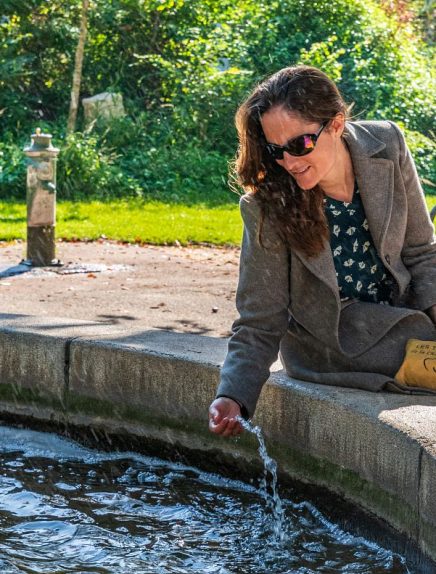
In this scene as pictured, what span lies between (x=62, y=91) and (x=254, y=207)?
1374cm

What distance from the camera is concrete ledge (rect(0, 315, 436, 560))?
128 inches

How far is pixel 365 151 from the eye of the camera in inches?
149

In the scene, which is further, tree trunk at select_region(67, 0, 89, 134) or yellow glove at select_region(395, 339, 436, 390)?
tree trunk at select_region(67, 0, 89, 134)

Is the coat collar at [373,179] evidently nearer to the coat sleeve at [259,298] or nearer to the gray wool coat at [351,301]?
the gray wool coat at [351,301]

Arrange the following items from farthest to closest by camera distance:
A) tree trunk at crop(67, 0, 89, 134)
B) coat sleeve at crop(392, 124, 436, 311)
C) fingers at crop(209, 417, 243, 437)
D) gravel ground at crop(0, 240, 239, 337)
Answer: tree trunk at crop(67, 0, 89, 134)
gravel ground at crop(0, 240, 239, 337)
coat sleeve at crop(392, 124, 436, 311)
fingers at crop(209, 417, 243, 437)

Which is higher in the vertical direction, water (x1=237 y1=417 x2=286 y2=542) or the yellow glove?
the yellow glove

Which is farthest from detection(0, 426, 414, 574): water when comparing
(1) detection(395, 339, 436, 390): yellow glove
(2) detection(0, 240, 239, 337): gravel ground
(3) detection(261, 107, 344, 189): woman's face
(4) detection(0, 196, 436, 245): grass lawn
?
(4) detection(0, 196, 436, 245): grass lawn

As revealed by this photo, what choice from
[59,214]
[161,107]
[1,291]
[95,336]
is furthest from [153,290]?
[161,107]

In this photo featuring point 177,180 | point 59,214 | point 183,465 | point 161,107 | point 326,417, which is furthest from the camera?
point 161,107

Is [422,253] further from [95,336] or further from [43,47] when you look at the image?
[43,47]

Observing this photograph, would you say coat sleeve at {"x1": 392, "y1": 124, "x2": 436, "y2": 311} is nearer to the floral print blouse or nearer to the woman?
the woman

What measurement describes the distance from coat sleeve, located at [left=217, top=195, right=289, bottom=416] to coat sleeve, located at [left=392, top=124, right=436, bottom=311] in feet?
1.60

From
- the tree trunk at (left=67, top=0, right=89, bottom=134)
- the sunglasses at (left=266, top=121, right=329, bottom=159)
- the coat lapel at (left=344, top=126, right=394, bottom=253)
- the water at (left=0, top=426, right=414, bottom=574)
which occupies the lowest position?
the water at (left=0, top=426, right=414, bottom=574)

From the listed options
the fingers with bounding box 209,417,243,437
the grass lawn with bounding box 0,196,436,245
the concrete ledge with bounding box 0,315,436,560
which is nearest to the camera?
the concrete ledge with bounding box 0,315,436,560
